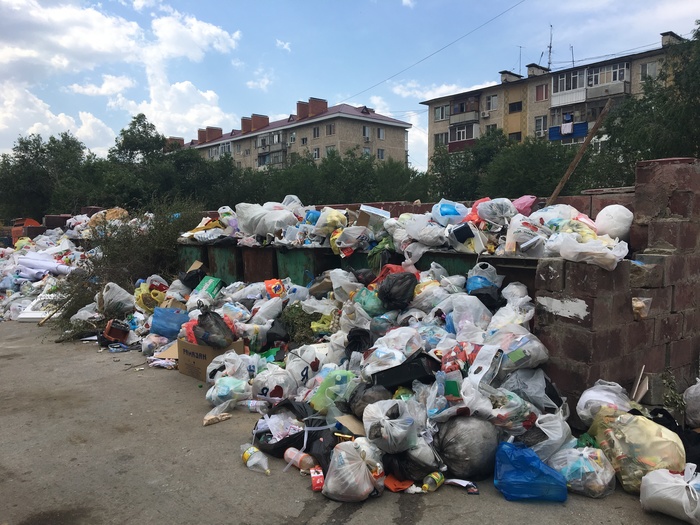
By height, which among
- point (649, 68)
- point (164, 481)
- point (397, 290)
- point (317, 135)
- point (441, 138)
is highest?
point (649, 68)

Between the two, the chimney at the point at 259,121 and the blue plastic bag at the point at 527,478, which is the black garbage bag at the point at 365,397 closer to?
the blue plastic bag at the point at 527,478

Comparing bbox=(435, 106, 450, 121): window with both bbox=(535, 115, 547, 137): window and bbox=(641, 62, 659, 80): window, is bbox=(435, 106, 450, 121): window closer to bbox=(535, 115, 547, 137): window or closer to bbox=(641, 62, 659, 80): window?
bbox=(535, 115, 547, 137): window

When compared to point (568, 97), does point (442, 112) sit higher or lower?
higher

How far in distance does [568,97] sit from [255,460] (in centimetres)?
4231

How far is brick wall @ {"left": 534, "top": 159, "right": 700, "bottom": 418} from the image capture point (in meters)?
3.59

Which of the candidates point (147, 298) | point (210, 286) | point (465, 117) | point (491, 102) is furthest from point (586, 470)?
point (465, 117)

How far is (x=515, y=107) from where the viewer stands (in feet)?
143

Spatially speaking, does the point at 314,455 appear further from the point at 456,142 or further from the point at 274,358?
the point at 456,142

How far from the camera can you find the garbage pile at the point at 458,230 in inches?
167

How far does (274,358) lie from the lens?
5.32 metres

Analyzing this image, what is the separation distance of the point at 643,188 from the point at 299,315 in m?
3.48

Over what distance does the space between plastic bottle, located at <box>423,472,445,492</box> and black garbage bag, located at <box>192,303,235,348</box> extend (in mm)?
2586

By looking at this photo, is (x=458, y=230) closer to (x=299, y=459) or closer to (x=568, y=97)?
(x=299, y=459)

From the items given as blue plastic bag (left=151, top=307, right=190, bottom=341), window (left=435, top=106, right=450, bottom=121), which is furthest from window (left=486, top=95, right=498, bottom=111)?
blue plastic bag (left=151, top=307, right=190, bottom=341)
